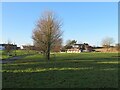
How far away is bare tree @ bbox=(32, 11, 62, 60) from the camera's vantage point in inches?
1834

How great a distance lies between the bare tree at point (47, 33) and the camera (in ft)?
153

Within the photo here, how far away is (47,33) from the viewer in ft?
153

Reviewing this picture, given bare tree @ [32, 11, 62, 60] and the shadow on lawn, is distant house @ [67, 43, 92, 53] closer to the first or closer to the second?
bare tree @ [32, 11, 62, 60]

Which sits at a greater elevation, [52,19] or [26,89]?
[52,19]

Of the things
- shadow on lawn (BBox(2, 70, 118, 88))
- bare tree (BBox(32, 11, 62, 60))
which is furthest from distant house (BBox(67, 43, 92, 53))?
shadow on lawn (BBox(2, 70, 118, 88))

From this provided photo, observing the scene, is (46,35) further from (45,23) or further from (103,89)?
(103,89)

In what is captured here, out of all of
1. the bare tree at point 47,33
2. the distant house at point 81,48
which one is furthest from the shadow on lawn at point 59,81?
the distant house at point 81,48

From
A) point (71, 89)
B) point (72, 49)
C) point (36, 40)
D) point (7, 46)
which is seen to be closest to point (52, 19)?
point (36, 40)

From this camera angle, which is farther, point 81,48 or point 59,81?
point 81,48

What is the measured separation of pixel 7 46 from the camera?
221ft

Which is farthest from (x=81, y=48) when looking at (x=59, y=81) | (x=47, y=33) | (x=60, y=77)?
(x=59, y=81)

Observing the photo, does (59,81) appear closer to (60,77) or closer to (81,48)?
(60,77)

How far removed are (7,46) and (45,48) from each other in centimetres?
2298

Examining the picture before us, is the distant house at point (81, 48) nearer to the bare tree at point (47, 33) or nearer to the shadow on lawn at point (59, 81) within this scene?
the bare tree at point (47, 33)
